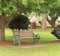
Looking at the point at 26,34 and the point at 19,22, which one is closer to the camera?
the point at 26,34

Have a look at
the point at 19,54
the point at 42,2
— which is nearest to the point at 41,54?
the point at 19,54

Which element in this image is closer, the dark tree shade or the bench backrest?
the bench backrest

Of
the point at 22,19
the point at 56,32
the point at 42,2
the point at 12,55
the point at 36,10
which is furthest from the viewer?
the point at 22,19

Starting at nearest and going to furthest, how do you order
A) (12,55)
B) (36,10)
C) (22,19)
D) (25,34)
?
1. (12,55)
2. (36,10)
3. (25,34)
4. (22,19)

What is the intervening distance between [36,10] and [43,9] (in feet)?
1.72

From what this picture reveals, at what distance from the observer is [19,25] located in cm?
2567

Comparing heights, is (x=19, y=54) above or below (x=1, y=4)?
below

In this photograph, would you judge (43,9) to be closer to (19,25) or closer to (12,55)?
(12,55)

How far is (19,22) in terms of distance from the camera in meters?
25.3

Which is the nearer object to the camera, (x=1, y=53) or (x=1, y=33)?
(x=1, y=53)

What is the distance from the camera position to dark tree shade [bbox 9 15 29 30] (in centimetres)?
2505

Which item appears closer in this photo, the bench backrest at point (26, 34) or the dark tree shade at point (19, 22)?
the bench backrest at point (26, 34)

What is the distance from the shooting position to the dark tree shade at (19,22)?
25048 millimetres

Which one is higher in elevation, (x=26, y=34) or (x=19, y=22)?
(x=19, y=22)
